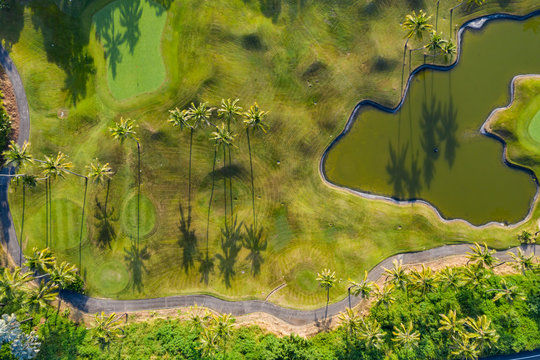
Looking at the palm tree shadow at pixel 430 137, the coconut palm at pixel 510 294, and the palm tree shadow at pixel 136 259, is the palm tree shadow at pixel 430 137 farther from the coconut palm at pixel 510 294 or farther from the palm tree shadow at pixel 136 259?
the palm tree shadow at pixel 136 259

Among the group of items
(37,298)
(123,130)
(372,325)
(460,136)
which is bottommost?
(372,325)

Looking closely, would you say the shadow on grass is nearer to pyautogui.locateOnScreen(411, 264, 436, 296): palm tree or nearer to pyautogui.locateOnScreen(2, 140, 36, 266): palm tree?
pyautogui.locateOnScreen(2, 140, 36, 266): palm tree

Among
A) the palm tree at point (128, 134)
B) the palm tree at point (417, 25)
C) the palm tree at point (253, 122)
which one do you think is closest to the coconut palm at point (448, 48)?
the palm tree at point (417, 25)

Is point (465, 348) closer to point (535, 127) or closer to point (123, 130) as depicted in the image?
point (535, 127)

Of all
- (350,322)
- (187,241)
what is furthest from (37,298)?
(350,322)

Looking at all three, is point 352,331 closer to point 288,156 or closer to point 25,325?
point 288,156
